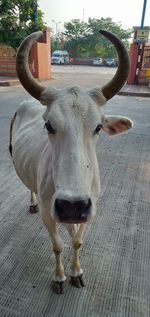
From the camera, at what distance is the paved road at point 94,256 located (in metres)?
2.30

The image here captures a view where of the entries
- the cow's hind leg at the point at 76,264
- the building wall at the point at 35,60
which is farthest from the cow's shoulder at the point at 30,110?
the building wall at the point at 35,60

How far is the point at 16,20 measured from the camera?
1098 centimetres

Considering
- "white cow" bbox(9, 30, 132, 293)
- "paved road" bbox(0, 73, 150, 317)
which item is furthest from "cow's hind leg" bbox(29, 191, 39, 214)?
"white cow" bbox(9, 30, 132, 293)

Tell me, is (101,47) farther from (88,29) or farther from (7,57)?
A: (7,57)

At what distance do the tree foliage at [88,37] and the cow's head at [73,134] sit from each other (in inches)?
2314

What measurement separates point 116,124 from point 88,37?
196ft

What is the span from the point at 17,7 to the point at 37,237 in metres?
10.5

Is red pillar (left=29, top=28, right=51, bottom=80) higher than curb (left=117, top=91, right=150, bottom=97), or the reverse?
red pillar (left=29, top=28, right=51, bottom=80)

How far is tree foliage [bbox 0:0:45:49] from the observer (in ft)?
34.3

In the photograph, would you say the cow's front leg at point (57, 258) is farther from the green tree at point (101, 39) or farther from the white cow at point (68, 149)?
the green tree at point (101, 39)

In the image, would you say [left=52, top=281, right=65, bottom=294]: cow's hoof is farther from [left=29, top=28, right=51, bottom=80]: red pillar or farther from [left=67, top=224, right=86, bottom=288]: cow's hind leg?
[left=29, top=28, right=51, bottom=80]: red pillar

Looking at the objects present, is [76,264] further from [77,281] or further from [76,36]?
[76,36]

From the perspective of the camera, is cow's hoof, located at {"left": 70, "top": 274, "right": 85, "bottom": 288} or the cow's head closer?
the cow's head

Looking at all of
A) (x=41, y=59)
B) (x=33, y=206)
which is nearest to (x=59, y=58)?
(x=41, y=59)
